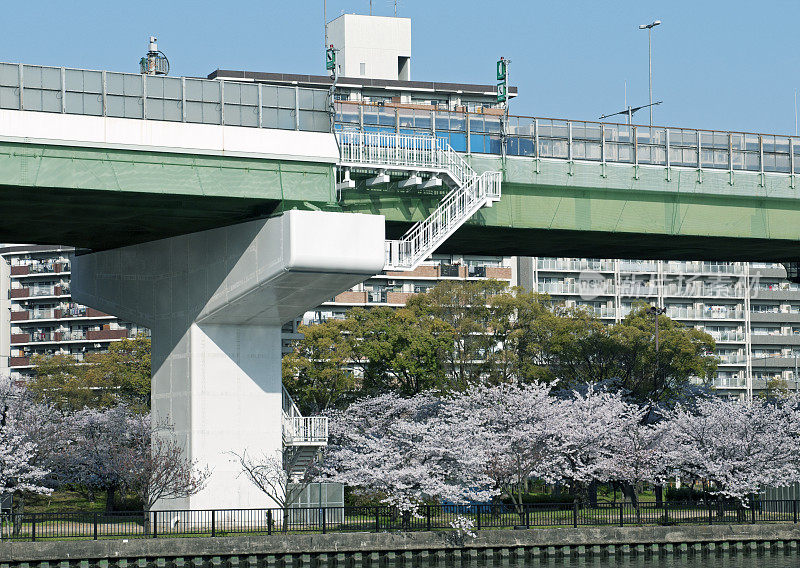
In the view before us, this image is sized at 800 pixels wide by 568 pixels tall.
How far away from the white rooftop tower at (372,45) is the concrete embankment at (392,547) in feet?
312

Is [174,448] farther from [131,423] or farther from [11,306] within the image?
[11,306]

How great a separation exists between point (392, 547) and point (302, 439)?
841 cm

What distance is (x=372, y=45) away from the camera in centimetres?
14725

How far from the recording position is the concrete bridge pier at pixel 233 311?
167ft

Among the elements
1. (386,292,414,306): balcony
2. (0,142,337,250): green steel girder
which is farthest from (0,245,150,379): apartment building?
(0,142,337,250): green steel girder

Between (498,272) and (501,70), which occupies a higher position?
(501,70)

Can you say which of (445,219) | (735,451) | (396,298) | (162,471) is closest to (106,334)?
(396,298)

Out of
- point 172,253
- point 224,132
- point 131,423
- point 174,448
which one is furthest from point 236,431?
point 131,423

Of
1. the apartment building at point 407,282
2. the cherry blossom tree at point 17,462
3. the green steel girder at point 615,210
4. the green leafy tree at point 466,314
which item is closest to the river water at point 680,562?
the green steel girder at point 615,210

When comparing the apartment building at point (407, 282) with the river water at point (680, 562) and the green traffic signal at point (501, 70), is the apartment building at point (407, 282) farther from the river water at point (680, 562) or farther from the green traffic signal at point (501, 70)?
the river water at point (680, 562)

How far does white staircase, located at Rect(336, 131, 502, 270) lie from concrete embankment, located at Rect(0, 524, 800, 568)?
10811 millimetres

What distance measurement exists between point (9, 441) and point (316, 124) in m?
18.6

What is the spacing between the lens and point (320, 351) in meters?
89.8

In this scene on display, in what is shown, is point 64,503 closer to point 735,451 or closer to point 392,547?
point 392,547
